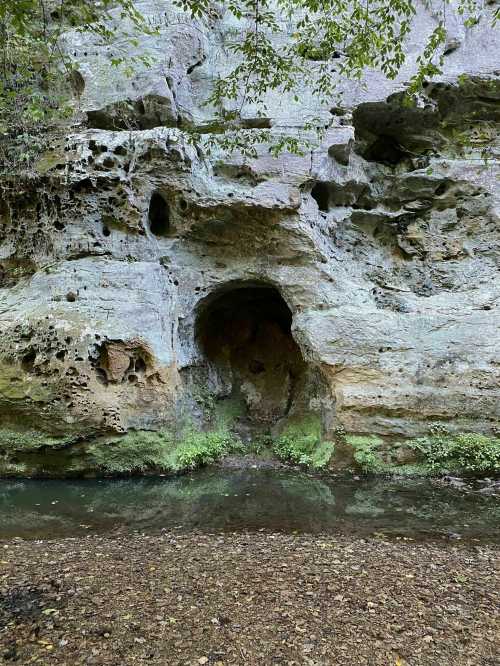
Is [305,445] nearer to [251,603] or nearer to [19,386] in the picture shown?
[19,386]

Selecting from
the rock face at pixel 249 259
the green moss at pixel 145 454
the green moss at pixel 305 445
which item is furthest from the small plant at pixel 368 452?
the green moss at pixel 145 454

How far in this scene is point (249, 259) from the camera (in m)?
10.1

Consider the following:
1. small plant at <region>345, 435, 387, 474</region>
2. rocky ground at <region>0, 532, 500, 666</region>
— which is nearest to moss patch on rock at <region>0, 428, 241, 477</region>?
rocky ground at <region>0, 532, 500, 666</region>

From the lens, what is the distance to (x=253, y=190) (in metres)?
9.61

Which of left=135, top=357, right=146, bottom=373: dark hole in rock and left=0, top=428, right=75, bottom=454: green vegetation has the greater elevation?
left=135, top=357, right=146, bottom=373: dark hole in rock

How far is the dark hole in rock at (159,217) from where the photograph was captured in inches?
400

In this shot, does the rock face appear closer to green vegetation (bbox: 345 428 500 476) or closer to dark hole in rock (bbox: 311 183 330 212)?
dark hole in rock (bbox: 311 183 330 212)

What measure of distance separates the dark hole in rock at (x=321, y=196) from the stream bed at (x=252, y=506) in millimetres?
6302

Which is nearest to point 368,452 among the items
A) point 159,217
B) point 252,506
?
point 252,506

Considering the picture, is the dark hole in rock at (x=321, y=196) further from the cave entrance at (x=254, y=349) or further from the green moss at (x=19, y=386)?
the green moss at (x=19, y=386)

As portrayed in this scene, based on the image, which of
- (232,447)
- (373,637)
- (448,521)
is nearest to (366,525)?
(448,521)

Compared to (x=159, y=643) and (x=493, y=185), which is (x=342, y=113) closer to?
(x=493, y=185)

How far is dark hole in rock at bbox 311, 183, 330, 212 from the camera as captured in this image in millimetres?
10823

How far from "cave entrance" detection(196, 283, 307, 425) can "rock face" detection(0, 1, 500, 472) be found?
0.06m
